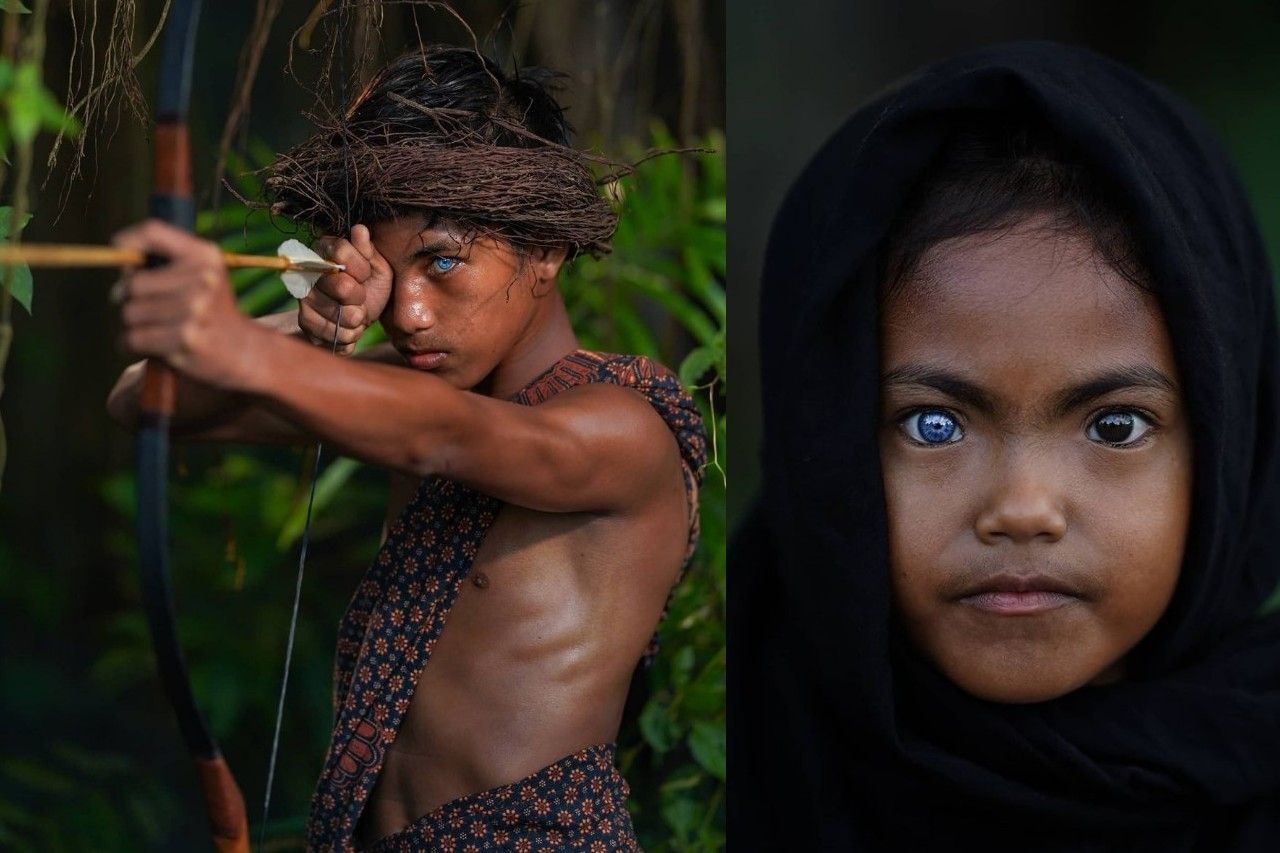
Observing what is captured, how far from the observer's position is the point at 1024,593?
1444 millimetres

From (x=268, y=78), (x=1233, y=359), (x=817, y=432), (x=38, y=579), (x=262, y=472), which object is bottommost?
(x=38, y=579)

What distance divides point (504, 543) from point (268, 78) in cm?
105

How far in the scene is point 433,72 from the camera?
4.77 feet

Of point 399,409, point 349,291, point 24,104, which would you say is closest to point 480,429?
point 399,409

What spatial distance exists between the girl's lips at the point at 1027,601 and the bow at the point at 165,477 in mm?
772

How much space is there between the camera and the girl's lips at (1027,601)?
1442 millimetres

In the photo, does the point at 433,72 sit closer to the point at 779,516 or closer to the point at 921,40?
the point at 779,516

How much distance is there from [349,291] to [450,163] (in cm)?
15

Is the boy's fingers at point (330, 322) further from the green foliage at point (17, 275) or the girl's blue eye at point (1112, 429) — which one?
the girl's blue eye at point (1112, 429)

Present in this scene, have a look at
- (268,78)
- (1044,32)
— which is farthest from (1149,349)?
(268,78)

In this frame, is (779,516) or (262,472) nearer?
(779,516)

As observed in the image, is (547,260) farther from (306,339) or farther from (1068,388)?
(1068,388)

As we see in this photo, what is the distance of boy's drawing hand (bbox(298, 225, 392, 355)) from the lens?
1338mm

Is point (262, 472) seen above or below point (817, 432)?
below
